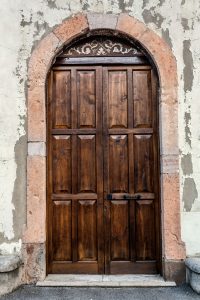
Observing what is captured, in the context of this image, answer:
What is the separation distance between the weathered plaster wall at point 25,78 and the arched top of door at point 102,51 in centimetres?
32

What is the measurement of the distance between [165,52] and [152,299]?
2.84m

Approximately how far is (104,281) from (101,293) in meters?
0.27

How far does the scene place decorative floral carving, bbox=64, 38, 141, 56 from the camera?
4910mm

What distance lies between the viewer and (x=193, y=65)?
15.5ft

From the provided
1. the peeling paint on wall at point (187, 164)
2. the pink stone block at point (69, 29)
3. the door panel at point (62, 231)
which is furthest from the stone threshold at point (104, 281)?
the pink stone block at point (69, 29)

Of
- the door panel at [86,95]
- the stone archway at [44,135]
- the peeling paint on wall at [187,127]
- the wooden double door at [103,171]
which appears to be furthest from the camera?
the door panel at [86,95]

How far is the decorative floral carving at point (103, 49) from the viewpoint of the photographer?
4910 mm

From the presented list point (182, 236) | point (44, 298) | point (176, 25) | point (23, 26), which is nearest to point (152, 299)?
point (182, 236)

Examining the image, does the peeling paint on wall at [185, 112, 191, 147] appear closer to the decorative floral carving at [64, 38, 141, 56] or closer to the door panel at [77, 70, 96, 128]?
the decorative floral carving at [64, 38, 141, 56]

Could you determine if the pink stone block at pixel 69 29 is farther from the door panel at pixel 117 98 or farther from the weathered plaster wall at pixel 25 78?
the door panel at pixel 117 98

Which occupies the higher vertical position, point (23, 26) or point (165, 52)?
point (23, 26)

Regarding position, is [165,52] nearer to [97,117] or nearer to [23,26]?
[97,117]

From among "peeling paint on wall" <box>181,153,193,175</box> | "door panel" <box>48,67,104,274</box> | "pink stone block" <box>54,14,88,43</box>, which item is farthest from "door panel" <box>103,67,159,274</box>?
"pink stone block" <box>54,14,88,43</box>

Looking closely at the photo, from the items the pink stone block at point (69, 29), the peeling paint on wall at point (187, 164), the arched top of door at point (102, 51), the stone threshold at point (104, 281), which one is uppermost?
the pink stone block at point (69, 29)
